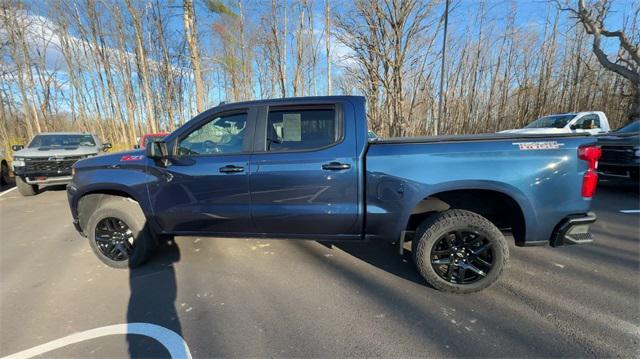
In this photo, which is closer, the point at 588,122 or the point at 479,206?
the point at 479,206

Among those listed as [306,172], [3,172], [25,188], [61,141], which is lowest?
[25,188]

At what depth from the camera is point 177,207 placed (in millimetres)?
3189

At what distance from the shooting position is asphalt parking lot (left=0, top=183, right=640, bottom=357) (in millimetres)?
2191

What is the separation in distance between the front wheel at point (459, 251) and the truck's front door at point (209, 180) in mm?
1864

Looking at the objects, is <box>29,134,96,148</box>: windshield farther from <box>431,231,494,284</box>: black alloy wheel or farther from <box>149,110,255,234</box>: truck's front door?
<box>431,231,494,284</box>: black alloy wheel

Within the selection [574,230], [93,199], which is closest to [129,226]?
[93,199]

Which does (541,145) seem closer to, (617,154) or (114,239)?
(114,239)

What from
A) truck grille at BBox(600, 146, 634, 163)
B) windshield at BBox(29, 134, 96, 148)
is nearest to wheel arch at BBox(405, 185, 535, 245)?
truck grille at BBox(600, 146, 634, 163)

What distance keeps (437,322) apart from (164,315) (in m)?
2.42

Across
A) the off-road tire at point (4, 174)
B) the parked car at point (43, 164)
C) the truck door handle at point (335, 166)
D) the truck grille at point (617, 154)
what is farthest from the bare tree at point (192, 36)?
the truck grille at point (617, 154)

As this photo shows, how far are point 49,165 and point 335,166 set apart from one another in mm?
8531

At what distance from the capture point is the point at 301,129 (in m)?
3.04

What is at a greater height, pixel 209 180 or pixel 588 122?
pixel 588 122

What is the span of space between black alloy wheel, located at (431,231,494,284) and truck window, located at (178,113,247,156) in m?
2.40
